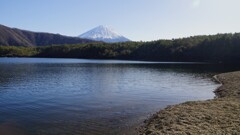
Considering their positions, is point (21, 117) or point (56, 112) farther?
point (56, 112)

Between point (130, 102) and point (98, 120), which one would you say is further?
point (130, 102)

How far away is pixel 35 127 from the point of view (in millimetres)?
21422

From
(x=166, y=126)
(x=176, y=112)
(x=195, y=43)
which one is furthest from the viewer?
(x=195, y=43)

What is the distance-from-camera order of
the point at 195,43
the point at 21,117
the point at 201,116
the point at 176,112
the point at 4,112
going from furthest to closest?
the point at 195,43, the point at 4,112, the point at 21,117, the point at 176,112, the point at 201,116

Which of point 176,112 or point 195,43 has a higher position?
point 195,43

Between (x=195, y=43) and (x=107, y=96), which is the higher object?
(x=195, y=43)

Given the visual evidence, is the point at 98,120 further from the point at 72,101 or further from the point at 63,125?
the point at 72,101

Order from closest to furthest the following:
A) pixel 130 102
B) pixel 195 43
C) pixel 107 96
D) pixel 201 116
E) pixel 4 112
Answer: pixel 201 116 < pixel 4 112 < pixel 130 102 < pixel 107 96 < pixel 195 43

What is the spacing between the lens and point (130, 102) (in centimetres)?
3259

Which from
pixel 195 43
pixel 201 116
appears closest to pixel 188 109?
pixel 201 116

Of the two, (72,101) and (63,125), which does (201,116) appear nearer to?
(63,125)

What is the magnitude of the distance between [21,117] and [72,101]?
8.90 m

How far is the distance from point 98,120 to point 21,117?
7.06 metres

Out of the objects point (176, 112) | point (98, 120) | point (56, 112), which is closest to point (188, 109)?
point (176, 112)
